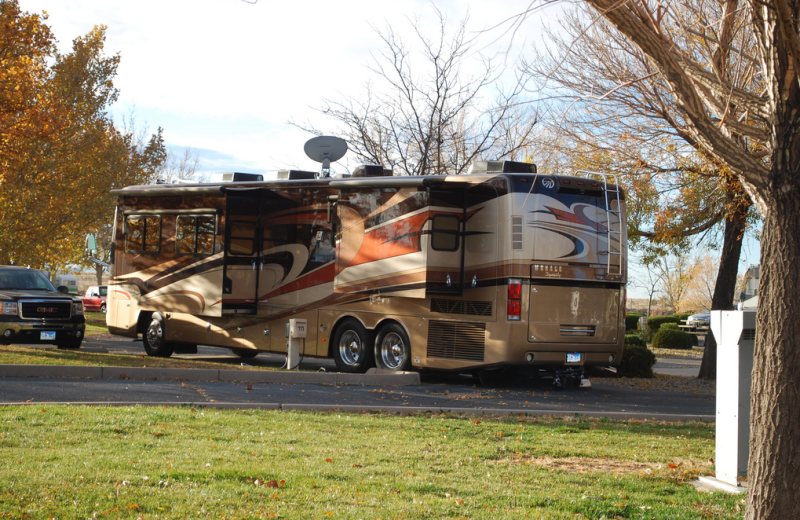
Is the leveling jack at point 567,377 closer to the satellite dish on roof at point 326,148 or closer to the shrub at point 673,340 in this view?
the satellite dish on roof at point 326,148

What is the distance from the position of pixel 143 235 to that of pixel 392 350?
6.42m

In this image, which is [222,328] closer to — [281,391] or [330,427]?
[281,391]

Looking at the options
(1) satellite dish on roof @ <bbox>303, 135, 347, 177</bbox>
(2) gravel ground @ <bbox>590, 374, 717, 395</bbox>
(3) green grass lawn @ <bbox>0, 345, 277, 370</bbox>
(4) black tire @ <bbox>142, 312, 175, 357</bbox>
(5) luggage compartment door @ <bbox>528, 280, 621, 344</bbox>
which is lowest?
(2) gravel ground @ <bbox>590, 374, 717, 395</bbox>

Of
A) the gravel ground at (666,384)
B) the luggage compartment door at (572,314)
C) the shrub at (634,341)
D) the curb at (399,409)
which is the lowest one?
the curb at (399,409)

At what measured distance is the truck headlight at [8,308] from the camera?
633 inches

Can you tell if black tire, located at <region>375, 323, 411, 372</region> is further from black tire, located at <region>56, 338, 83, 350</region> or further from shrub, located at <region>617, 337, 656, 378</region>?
black tire, located at <region>56, 338, 83, 350</region>

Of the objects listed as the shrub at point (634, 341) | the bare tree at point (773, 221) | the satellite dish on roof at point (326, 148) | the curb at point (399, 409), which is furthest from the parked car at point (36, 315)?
the bare tree at point (773, 221)

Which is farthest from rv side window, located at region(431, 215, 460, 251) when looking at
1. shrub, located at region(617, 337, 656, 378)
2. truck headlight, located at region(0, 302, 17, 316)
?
truck headlight, located at region(0, 302, 17, 316)

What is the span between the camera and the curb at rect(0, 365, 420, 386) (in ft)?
37.1

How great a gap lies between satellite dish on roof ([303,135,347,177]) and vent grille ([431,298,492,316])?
16.2 ft

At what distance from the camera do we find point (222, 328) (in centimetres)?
1553

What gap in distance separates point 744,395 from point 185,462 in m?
4.37

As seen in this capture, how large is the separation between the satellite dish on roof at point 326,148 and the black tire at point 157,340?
472 centimetres

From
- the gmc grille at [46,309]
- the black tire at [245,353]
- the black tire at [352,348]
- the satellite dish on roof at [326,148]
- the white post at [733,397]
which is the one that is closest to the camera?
the white post at [733,397]
